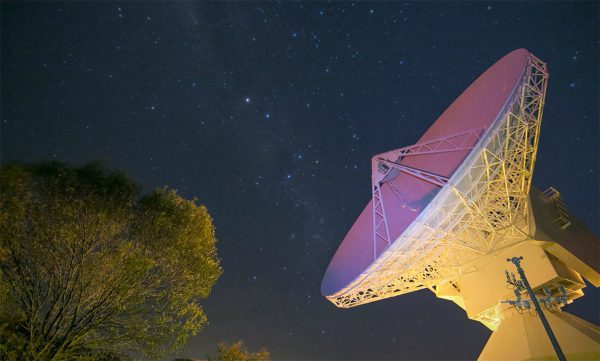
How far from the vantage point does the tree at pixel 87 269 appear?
7070 mm

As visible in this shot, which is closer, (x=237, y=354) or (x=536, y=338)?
(x=536, y=338)

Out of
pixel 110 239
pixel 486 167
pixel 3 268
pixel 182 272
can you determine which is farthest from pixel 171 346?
pixel 486 167

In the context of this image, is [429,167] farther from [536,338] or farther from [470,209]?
[536,338]

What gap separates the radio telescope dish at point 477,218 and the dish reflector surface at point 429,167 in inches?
2.3

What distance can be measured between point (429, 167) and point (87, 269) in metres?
13.7

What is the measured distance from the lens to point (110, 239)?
8.49 m

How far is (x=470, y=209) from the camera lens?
38.1ft

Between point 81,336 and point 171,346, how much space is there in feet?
7.24

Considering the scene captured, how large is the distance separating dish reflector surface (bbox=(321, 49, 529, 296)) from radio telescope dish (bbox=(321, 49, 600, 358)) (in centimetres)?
6

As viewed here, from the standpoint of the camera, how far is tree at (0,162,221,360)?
7.07m

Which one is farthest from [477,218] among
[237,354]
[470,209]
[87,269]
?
[237,354]

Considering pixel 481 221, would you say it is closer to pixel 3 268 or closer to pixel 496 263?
pixel 496 263

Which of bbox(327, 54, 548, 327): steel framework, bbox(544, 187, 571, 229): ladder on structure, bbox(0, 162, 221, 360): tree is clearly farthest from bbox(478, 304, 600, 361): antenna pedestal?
bbox(0, 162, 221, 360): tree

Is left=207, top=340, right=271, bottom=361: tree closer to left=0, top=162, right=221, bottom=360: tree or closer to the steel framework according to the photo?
the steel framework
